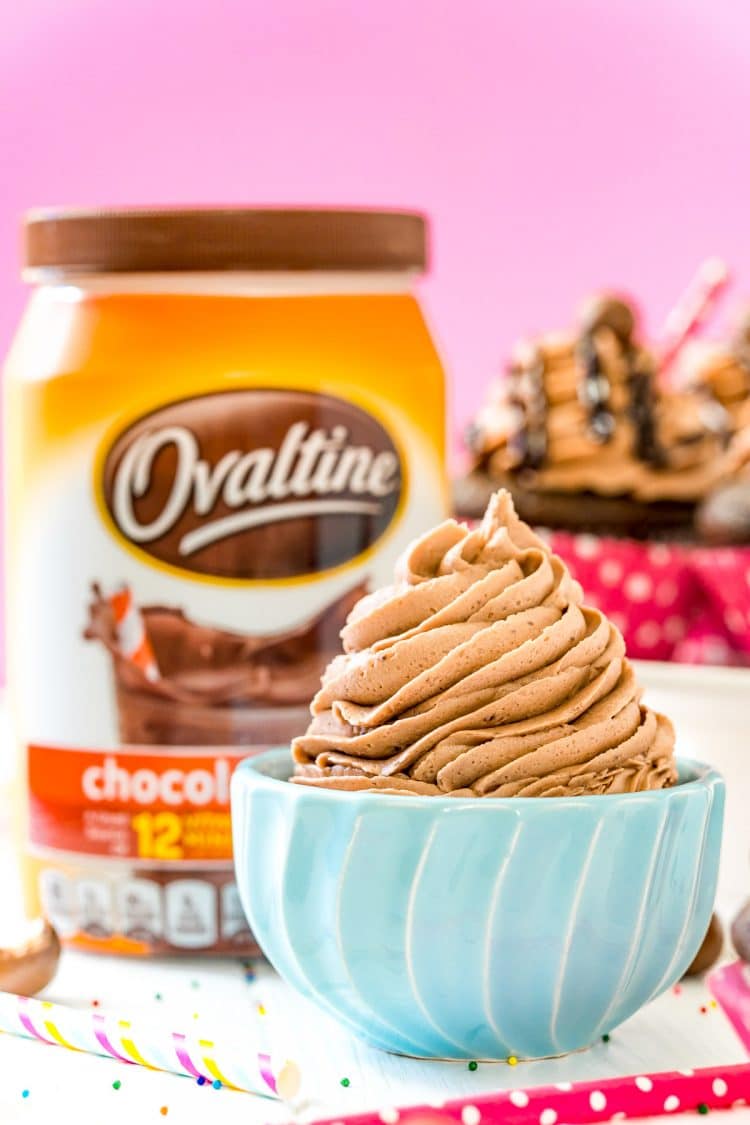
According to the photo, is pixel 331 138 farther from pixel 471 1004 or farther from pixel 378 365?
pixel 471 1004

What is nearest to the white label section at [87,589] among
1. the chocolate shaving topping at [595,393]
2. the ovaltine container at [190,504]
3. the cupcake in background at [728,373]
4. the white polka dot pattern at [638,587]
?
the ovaltine container at [190,504]

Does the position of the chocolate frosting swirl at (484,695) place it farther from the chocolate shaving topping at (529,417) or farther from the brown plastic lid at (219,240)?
the chocolate shaving topping at (529,417)

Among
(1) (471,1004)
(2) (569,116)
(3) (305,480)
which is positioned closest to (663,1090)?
(1) (471,1004)

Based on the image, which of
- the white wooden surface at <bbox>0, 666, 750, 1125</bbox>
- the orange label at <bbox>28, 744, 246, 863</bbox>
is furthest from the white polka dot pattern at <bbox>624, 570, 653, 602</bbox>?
the orange label at <bbox>28, 744, 246, 863</bbox>

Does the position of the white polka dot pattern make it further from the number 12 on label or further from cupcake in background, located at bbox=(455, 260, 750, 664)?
the number 12 on label

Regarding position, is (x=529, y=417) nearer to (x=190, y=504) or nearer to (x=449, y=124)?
(x=190, y=504)
